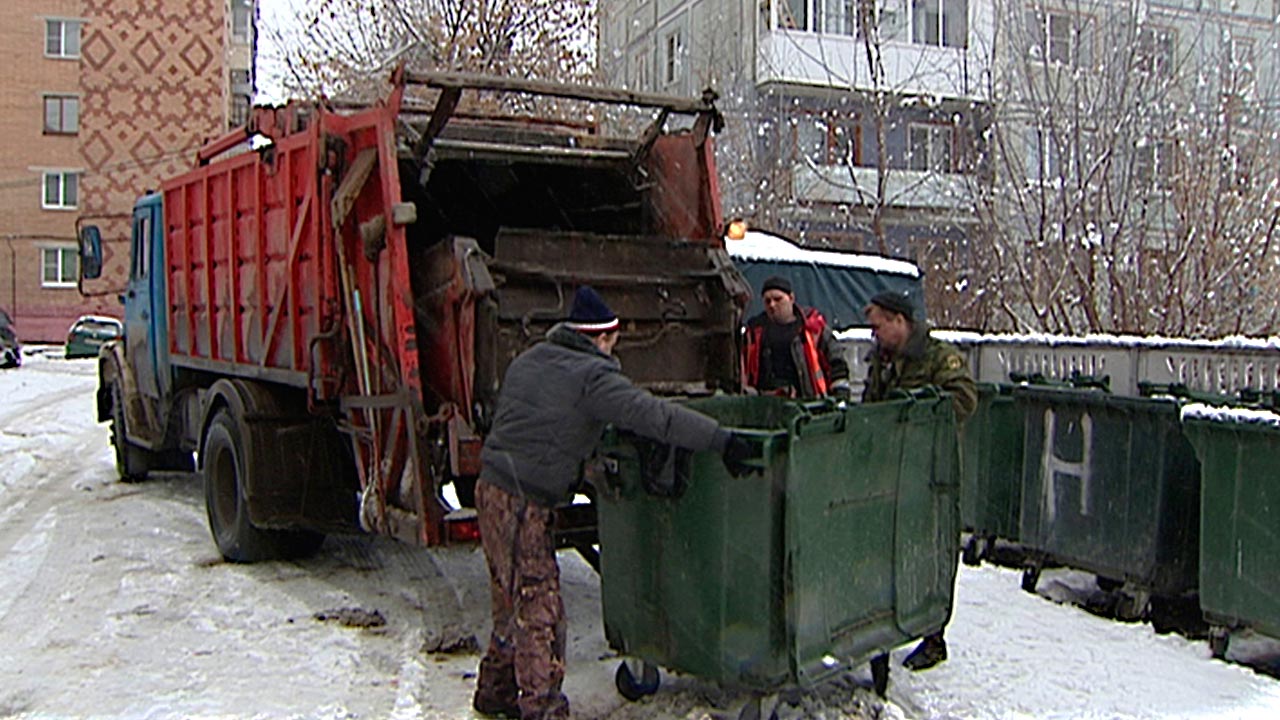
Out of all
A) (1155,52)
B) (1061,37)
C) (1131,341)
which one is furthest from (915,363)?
(1061,37)

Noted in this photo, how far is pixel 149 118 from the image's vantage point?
4106cm

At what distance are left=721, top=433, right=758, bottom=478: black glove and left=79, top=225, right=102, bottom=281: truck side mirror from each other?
7880 millimetres

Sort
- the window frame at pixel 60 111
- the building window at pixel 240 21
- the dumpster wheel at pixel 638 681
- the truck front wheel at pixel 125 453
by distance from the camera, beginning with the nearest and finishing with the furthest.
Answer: the dumpster wheel at pixel 638 681 < the truck front wheel at pixel 125 453 < the window frame at pixel 60 111 < the building window at pixel 240 21

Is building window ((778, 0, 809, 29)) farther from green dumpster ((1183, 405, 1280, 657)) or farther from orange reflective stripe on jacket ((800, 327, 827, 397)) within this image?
green dumpster ((1183, 405, 1280, 657))

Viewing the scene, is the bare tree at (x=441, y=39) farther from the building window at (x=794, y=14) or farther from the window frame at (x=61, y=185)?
the window frame at (x=61, y=185)

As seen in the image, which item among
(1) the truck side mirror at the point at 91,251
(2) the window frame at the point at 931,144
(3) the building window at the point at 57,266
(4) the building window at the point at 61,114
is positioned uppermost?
(4) the building window at the point at 61,114

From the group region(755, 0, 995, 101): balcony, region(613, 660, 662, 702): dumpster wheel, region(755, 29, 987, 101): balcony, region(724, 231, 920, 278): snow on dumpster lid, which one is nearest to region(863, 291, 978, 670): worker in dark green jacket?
region(613, 660, 662, 702): dumpster wheel

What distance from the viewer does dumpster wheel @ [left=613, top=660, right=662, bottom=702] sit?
4828 millimetres

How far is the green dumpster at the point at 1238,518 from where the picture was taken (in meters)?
5.34

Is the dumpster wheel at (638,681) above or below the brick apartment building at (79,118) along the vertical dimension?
below

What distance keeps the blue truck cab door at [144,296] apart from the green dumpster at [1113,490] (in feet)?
21.2

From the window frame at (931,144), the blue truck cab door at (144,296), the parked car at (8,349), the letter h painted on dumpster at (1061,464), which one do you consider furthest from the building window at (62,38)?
the letter h painted on dumpster at (1061,464)

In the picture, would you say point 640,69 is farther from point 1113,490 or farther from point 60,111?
point 60,111

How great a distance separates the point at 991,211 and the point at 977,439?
776cm
